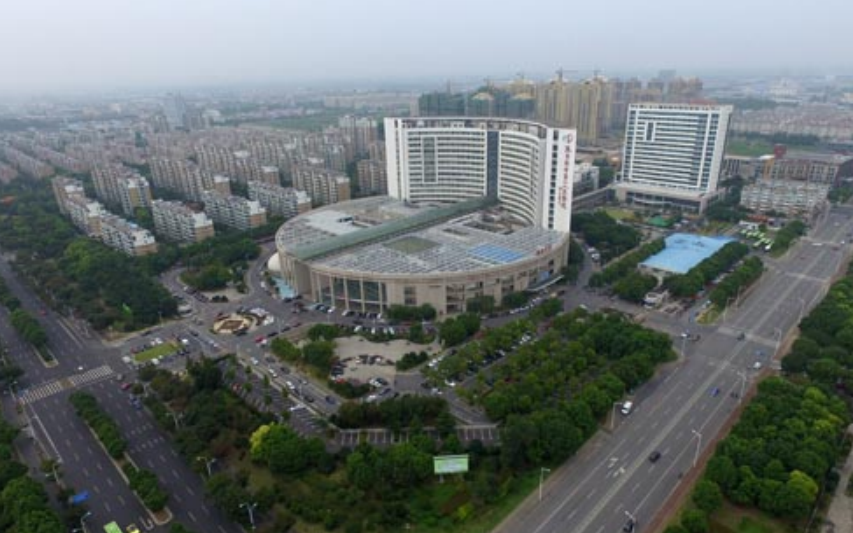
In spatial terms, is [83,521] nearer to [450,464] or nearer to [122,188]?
[450,464]

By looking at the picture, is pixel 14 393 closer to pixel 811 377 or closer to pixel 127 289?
pixel 127 289

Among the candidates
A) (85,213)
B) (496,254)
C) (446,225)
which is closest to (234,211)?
(85,213)

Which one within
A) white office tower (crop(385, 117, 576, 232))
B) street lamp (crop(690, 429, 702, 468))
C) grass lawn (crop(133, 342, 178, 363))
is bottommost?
grass lawn (crop(133, 342, 178, 363))

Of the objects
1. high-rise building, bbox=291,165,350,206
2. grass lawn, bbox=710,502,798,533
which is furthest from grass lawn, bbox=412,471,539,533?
high-rise building, bbox=291,165,350,206

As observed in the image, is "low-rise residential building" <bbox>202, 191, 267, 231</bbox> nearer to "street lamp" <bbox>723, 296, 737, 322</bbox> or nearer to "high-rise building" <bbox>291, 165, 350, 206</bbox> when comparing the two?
"high-rise building" <bbox>291, 165, 350, 206</bbox>

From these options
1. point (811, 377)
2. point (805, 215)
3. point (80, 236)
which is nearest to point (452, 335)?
point (811, 377)
